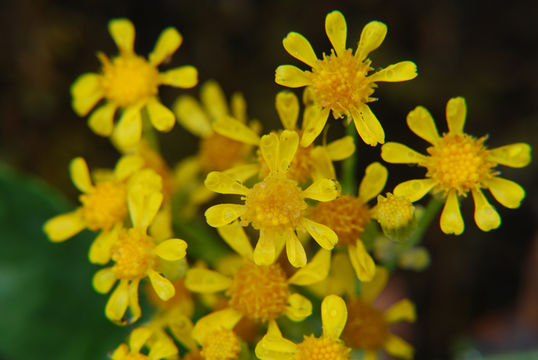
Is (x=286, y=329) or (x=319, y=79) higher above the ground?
(x=319, y=79)

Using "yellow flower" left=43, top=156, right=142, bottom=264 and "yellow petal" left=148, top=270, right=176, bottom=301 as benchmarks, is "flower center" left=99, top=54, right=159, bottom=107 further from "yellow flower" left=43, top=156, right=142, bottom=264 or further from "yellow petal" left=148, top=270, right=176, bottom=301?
"yellow petal" left=148, top=270, right=176, bottom=301

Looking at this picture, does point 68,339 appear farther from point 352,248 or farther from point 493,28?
point 493,28

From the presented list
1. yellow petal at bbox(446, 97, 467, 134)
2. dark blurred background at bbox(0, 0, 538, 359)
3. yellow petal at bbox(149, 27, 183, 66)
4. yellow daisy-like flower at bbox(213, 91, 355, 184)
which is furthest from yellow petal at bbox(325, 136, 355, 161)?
dark blurred background at bbox(0, 0, 538, 359)

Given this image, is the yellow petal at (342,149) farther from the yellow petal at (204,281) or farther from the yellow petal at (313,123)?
the yellow petal at (204,281)

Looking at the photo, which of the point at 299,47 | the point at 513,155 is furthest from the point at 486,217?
the point at 299,47

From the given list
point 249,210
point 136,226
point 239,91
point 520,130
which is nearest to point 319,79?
point 249,210
